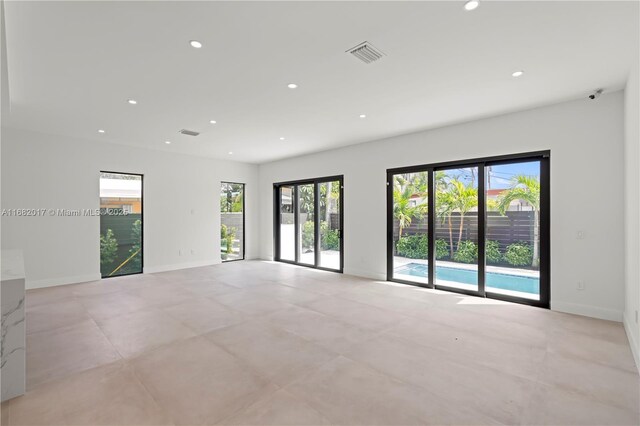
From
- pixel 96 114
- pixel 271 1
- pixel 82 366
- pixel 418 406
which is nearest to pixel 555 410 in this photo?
Answer: pixel 418 406

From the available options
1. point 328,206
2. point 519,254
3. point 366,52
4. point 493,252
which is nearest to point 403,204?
point 493,252

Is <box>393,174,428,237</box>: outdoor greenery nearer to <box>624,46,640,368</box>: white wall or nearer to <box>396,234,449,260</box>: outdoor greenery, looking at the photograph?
<box>396,234,449,260</box>: outdoor greenery

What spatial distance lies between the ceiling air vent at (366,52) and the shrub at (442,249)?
3686mm

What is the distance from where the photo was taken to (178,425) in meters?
2.03

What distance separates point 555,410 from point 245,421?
2203 mm

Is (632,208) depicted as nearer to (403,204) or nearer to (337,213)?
(403,204)

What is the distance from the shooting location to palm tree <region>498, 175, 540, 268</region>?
4660 millimetres

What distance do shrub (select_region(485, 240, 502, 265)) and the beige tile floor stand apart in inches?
28.0

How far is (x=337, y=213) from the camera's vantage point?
7.41 m

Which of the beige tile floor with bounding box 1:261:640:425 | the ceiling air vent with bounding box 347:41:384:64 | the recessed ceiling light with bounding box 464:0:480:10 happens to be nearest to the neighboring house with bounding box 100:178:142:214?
the beige tile floor with bounding box 1:261:640:425

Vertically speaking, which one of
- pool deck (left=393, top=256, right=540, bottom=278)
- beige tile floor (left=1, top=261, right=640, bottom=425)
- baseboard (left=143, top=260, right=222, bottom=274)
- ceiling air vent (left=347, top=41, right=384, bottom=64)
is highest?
ceiling air vent (left=347, top=41, right=384, bottom=64)

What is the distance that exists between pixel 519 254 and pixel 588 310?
1066mm

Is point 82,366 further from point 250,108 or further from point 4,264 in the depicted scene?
point 250,108

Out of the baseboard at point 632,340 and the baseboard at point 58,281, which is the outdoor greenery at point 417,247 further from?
the baseboard at point 58,281
